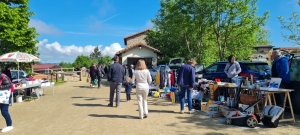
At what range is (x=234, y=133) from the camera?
5.45m

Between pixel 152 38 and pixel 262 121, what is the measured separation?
26.6m

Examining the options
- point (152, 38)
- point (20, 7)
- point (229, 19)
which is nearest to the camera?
point (229, 19)

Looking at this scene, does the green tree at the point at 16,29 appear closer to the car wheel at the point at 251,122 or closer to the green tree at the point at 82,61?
the car wheel at the point at 251,122

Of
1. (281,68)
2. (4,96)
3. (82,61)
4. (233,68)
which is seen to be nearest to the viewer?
(4,96)

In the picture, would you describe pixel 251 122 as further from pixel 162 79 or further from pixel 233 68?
pixel 162 79

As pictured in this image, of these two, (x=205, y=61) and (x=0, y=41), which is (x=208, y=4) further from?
(x=0, y=41)

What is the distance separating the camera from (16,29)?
18.4 meters

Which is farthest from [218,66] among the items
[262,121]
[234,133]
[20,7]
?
[20,7]

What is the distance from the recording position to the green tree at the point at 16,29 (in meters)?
17.3

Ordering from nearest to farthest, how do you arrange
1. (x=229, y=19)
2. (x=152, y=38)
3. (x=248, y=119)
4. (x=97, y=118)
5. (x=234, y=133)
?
(x=234, y=133) < (x=248, y=119) < (x=97, y=118) < (x=229, y=19) < (x=152, y=38)

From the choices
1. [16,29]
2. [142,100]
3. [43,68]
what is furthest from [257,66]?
[43,68]

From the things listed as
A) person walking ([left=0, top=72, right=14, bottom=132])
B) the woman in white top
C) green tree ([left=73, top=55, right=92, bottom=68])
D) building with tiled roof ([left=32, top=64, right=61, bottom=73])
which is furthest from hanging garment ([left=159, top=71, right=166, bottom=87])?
green tree ([left=73, top=55, right=92, bottom=68])

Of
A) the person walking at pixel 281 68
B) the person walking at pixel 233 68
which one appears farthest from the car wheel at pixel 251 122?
the person walking at pixel 233 68

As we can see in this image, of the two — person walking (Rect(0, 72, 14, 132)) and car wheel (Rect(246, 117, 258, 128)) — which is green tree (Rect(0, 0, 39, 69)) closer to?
person walking (Rect(0, 72, 14, 132))
